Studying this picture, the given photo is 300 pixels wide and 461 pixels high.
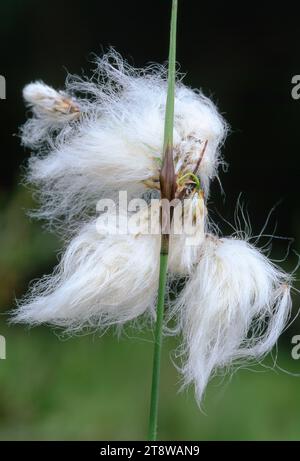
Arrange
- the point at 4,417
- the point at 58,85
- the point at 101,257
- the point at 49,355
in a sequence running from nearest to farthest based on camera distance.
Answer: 1. the point at 101,257
2. the point at 4,417
3. the point at 49,355
4. the point at 58,85

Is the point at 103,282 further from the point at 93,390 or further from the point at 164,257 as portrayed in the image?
the point at 93,390

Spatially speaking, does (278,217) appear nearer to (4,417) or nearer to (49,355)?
(49,355)

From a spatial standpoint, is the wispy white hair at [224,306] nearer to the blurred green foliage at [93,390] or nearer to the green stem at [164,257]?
the green stem at [164,257]

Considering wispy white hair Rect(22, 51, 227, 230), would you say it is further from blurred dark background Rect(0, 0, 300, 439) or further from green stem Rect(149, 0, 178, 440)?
blurred dark background Rect(0, 0, 300, 439)

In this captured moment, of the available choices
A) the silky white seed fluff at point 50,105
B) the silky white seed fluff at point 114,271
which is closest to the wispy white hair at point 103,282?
the silky white seed fluff at point 114,271

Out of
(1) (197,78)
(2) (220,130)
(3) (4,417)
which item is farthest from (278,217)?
(2) (220,130)

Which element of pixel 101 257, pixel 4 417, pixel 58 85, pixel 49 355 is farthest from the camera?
pixel 58 85

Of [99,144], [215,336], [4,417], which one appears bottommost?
[4,417]

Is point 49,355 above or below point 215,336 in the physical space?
below
